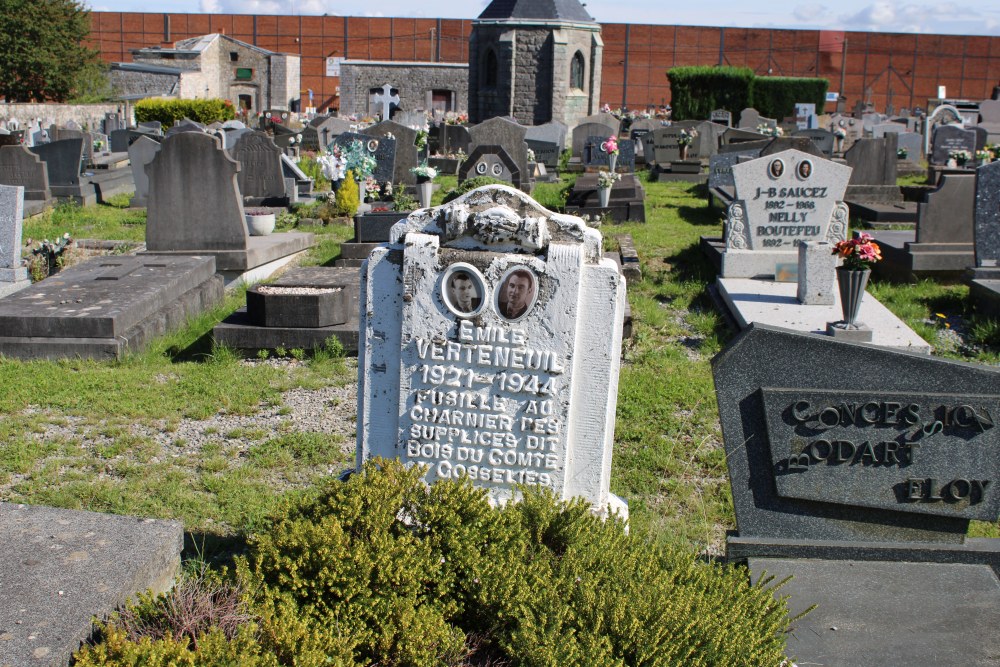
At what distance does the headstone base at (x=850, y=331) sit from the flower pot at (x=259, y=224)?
6691mm

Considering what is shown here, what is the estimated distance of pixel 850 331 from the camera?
7398mm

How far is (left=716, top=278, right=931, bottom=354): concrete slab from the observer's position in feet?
25.1

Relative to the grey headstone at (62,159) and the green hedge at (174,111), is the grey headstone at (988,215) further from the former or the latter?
the green hedge at (174,111)

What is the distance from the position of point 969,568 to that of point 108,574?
10.8 feet

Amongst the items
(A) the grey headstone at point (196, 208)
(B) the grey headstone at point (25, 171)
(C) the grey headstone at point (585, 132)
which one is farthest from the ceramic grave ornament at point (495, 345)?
(C) the grey headstone at point (585, 132)

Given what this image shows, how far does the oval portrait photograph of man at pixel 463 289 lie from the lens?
12.6ft

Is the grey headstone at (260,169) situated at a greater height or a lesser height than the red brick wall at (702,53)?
lesser

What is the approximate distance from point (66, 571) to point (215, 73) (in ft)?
156

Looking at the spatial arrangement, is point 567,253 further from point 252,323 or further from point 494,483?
point 252,323

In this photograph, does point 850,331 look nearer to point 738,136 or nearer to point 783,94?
point 738,136

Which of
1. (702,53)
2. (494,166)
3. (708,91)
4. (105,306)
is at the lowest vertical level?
(105,306)

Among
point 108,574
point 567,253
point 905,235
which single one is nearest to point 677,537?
point 567,253

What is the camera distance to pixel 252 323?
7566 mm

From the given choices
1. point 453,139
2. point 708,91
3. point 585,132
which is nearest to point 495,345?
point 453,139
